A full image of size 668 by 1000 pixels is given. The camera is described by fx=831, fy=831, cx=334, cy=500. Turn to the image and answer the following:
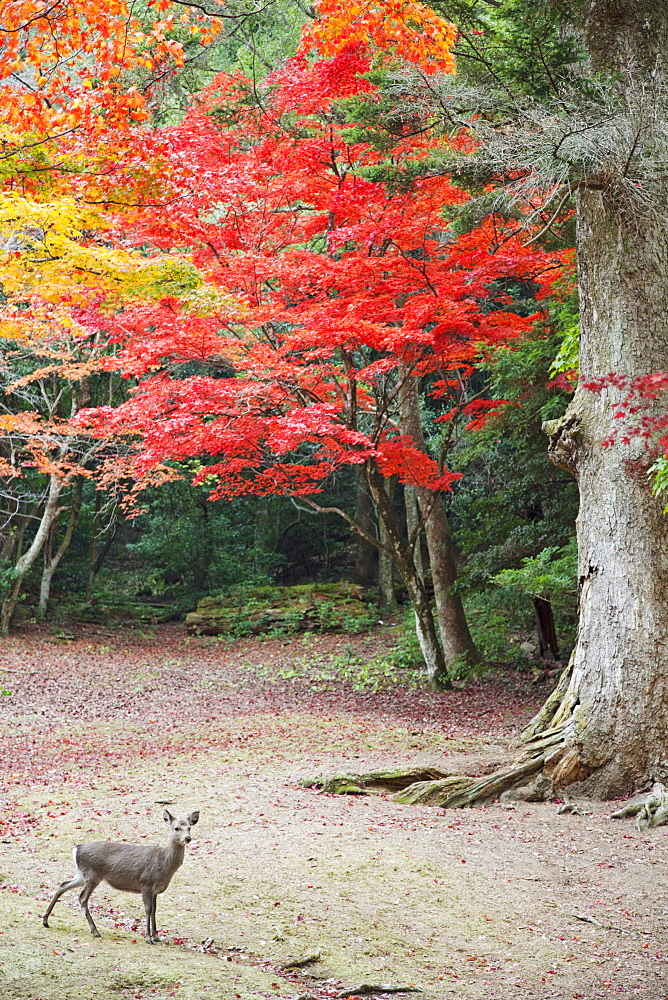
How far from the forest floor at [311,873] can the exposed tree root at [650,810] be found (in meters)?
0.11

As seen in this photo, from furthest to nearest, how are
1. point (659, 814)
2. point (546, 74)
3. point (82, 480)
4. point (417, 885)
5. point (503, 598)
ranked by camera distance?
point (82, 480)
point (503, 598)
point (546, 74)
point (659, 814)
point (417, 885)

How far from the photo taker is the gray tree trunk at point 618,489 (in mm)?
6234

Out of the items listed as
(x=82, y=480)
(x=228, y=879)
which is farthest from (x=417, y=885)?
(x=82, y=480)

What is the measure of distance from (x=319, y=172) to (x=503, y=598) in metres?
6.31

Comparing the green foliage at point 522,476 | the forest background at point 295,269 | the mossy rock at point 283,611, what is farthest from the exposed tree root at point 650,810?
the mossy rock at point 283,611

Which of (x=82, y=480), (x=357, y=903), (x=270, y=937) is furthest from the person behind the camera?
(x=82, y=480)

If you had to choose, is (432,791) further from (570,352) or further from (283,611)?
(283,611)

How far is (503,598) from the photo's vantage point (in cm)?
1202

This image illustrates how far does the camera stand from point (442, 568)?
11875mm

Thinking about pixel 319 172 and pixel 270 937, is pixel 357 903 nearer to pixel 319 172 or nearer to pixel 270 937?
pixel 270 937

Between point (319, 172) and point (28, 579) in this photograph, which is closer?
point (319, 172)

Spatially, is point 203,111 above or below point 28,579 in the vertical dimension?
above

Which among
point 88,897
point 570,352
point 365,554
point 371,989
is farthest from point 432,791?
point 365,554

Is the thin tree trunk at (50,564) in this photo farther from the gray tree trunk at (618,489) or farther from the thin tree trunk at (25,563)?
the gray tree trunk at (618,489)
